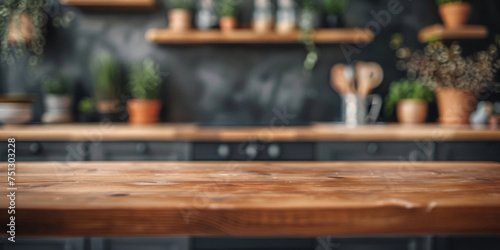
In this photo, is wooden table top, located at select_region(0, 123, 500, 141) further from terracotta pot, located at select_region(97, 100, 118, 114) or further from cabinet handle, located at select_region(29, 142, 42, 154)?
terracotta pot, located at select_region(97, 100, 118, 114)

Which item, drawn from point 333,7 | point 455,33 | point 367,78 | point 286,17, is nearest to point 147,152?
point 286,17

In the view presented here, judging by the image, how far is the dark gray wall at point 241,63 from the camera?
2971mm

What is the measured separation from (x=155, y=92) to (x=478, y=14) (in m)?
2.33

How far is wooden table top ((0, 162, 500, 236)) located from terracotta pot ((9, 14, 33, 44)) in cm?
229

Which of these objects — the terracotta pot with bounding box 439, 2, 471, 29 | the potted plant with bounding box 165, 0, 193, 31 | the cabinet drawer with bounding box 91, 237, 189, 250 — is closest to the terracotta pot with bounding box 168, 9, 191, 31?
the potted plant with bounding box 165, 0, 193, 31

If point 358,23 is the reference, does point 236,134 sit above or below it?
below

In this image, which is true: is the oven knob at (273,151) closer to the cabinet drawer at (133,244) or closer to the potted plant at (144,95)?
the cabinet drawer at (133,244)

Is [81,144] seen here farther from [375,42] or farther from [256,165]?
[375,42]

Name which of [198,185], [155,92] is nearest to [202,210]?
[198,185]

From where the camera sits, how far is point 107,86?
2826mm

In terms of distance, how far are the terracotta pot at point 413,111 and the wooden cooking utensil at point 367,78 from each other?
0.79 ft

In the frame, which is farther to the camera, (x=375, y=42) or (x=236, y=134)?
(x=375, y=42)

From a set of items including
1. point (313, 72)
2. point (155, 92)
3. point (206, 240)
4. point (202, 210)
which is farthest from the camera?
point (313, 72)

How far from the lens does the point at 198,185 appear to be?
83 cm
